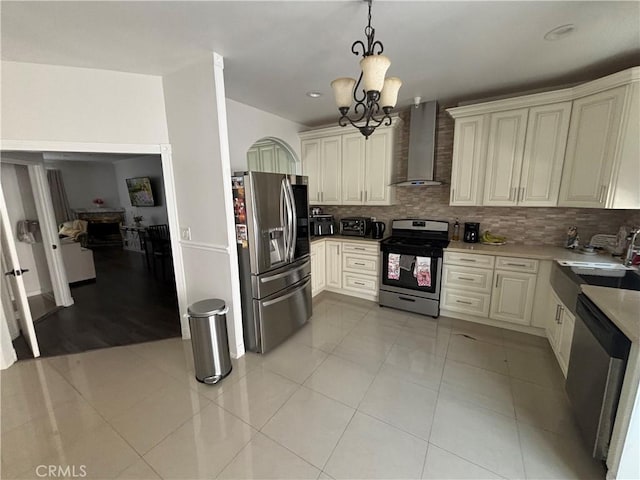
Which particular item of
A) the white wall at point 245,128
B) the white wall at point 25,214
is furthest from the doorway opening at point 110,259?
the white wall at point 245,128

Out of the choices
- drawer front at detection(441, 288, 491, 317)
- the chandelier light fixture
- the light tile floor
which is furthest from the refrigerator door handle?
drawer front at detection(441, 288, 491, 317)

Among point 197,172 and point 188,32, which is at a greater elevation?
point 188,32

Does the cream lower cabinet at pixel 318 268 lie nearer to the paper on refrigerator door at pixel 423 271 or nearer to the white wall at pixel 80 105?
the paper on refrigerator door at pixel 423 271

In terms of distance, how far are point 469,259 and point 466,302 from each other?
21.4 inches

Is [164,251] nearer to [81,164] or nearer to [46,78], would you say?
[46,78]

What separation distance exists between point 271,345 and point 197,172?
73.9 inches

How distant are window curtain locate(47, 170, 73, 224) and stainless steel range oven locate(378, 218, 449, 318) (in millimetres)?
8462

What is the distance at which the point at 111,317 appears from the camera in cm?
338

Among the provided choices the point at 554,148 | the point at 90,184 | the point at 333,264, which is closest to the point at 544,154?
the point at 554,148

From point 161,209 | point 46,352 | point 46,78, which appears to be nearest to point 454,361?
point 46,352

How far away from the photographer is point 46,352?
2.63 meters

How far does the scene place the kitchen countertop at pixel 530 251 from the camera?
253 centimetres

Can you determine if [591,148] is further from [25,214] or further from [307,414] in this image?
[25,214]

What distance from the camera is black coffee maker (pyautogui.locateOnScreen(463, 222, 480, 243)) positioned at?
3.30m
